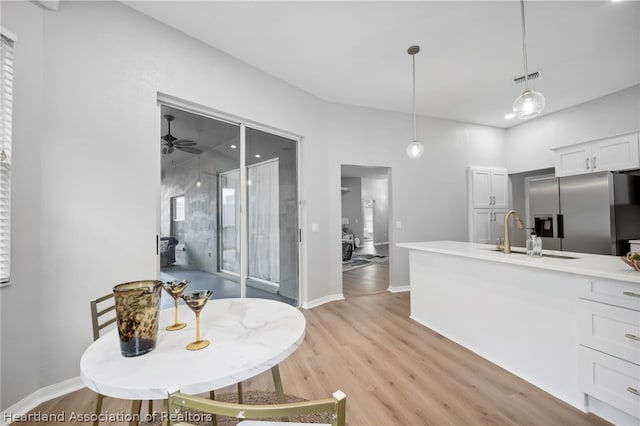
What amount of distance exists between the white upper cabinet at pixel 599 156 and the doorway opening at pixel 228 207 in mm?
4185

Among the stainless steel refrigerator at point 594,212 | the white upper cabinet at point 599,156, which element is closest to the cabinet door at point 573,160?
the white upper cabinet at point 599,156

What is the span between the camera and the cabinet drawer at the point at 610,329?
5.00 feet

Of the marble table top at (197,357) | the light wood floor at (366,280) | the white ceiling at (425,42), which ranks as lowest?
the light wood floor at (366,280)

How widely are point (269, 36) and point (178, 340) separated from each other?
9.47 feet

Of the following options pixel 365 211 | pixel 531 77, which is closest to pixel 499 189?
pixel 531 77

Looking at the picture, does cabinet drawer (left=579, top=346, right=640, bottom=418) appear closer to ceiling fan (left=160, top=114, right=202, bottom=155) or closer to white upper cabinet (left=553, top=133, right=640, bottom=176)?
white upper cabinet (left=553, top=133, right=640, bottom=176)

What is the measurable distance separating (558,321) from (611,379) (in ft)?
1.22

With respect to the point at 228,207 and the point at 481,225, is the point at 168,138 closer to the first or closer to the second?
the point at 228,207

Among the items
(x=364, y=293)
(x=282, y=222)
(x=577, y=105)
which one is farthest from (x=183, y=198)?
(x=577, y=105)

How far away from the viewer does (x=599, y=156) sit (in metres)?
3.73

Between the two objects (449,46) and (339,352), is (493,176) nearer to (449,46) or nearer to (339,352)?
(449,46)

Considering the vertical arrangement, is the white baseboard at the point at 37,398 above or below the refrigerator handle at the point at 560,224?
below

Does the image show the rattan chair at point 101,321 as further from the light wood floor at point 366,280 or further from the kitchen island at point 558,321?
the light wood floor at point 366,280

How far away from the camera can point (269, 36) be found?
276 centimetres
